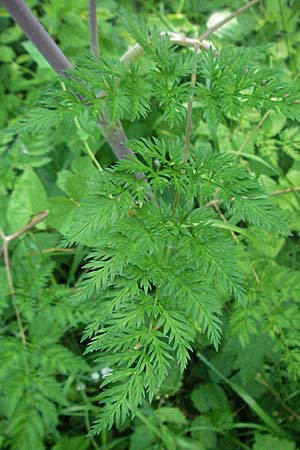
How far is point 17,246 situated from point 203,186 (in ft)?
3.86

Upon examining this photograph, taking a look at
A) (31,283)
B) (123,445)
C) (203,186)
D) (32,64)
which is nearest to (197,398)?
(123,445)

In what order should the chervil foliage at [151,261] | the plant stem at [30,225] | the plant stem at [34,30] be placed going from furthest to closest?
the plant stem at [30,225] < the plant stem at [34,30] < the chervil foliage at [151,261]

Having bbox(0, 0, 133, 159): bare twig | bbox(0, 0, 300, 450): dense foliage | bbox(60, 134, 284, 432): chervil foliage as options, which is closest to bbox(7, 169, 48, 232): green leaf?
bbox(0, 0, 300, 450): dense foliage

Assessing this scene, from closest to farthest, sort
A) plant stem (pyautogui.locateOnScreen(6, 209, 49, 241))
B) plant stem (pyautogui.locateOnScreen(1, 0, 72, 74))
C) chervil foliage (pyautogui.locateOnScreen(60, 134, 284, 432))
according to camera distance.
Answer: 1. chervil foliage (pyautogui.locateOnScreen(60, 134, 284, 432))
2. plant stem (pyautogui.locateOnScreen(1, 0, 72, 74))
3. plant stem (pyautogui.locateOnScreen(6, 209, 49, 241))

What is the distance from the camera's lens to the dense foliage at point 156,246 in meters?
1.01

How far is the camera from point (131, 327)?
1.03 m

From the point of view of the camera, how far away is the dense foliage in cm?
101

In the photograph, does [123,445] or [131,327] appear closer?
[131,327]

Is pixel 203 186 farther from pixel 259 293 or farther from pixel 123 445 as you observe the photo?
pixel 123 445

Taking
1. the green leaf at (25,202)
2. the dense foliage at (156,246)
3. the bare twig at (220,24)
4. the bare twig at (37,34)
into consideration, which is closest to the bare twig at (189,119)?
the dense foliage at (156,246)

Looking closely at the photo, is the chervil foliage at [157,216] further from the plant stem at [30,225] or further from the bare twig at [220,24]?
the plant stem at [30,225]

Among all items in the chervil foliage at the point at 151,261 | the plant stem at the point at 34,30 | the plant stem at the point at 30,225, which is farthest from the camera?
Answer: the plant stem at the point at 30,225

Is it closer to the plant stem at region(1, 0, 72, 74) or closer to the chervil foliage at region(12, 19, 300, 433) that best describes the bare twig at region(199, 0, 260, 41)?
the chervil foliage at region(12, 19, 300, 433)

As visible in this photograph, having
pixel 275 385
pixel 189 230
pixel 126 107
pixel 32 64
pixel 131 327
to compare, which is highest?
pixel 32 64
